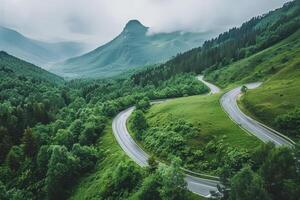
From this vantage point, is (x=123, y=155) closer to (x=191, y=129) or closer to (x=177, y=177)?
(x=191, y=129)

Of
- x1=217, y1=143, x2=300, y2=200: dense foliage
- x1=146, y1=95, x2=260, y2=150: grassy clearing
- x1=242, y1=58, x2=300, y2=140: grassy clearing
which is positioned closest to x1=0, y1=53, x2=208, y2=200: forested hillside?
x1=217, y1=143, x2=300, y2=200: dense foliage

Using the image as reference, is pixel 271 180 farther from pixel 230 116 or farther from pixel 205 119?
pixel 230 116

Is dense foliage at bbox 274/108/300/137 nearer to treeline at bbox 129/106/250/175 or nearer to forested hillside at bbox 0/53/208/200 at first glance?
treeline at bbox 129/106/250/175

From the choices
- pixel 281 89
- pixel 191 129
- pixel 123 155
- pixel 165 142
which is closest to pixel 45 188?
pixel 123 155

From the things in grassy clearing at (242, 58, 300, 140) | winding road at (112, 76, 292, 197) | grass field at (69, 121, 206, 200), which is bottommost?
grass field at (69, 121, 206, 200)

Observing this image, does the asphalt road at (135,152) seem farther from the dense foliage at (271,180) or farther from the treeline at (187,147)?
the dense foliage at (271,180)

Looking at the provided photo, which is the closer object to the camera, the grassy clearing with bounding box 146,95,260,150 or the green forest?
the green forest

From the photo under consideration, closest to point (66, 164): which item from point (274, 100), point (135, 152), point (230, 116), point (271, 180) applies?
point (135, 152)
